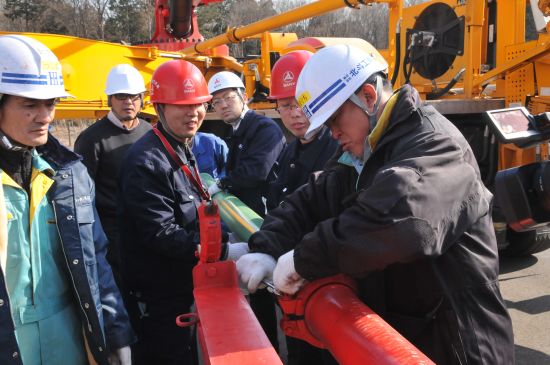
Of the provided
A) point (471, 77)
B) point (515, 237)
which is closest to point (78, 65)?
point (471, 77)

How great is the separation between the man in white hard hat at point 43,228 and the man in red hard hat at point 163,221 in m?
0.59

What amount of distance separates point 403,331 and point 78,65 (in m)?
6.19

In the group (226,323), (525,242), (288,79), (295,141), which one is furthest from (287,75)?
(525,242)

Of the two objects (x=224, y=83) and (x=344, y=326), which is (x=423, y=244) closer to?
(x=344, y=326)

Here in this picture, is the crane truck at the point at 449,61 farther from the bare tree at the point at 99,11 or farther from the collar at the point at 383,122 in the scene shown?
the bare tree at the point at 99,11

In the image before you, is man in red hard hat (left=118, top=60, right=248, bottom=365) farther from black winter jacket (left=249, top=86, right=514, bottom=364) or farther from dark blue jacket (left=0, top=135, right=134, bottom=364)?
black winter jacket (left=249, top=86, right=514, bottom=364)

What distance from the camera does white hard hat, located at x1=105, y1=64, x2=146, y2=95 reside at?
4.48m

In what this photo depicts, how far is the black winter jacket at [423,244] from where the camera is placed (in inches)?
59.8

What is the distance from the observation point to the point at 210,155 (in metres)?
4.51

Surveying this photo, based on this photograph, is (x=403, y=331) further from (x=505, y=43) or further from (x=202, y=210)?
(x=505, y=43)

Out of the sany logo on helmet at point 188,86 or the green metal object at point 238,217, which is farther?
the sany logo on helmet at point 188,86

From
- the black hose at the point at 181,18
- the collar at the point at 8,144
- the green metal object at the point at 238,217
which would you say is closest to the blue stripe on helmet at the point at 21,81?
the collar at the point at 8,144

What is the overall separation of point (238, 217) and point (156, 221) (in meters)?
0.55

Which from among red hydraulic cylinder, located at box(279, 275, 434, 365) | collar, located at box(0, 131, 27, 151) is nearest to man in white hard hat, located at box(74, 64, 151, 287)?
collar, located at box(0, 131, 27, 151)
